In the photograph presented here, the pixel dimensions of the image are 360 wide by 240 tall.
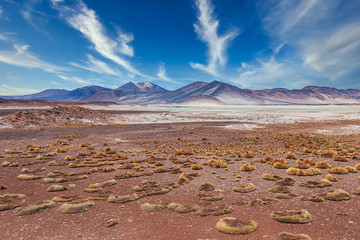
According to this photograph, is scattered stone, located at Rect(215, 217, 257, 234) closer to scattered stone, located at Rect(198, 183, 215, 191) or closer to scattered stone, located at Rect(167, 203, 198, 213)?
scattered stone, located at Rect(167, 203, 198, 213)

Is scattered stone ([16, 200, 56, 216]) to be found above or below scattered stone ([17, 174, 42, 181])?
above

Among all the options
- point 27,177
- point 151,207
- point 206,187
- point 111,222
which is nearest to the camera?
point 111,222

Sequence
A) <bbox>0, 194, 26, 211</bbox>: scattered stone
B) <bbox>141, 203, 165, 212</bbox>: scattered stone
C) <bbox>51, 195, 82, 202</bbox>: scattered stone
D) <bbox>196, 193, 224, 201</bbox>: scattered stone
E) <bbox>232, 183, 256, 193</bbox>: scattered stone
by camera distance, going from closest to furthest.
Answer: <bbox>141, 203, 165, 212</bbox>: scattered stone
<bbox>0, 194, 26, 211</bbox>: scattered stone
<bbox>51, 195, 82, 202</bbox>: scattered stone
<bbox>196, 193, 224, 201</bbox>: scattered stone
<bbox>232, 183, 256, 193</bbox>: scattered stone

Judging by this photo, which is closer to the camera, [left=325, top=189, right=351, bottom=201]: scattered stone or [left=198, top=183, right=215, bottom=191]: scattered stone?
[left=325, top=189, right=351, bottom=201]: scattered stone

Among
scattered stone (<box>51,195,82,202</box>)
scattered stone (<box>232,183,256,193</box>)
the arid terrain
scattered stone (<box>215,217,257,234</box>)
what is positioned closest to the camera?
scattered stone (<box>215,217,257,234</box>)

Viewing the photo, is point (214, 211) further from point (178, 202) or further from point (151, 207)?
point (151, 207)

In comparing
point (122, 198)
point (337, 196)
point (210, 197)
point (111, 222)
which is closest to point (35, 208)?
point (122, 198)

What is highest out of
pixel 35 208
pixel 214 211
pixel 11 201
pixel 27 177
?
pixel 214 211

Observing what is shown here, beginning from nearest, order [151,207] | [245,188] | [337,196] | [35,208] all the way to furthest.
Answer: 1. [35,208]
2. [151,207]
3. [337,196]
4. [245,188]

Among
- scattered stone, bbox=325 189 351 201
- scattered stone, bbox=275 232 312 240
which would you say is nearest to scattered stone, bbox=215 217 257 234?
scattered stone, bbox=275 232 312 240

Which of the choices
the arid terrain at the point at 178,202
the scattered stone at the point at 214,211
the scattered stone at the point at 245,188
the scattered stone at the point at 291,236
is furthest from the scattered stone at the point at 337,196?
the scattered stone at the point at 214,211

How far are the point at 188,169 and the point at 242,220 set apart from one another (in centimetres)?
647

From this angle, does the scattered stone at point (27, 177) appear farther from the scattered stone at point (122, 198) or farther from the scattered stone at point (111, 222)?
the scattered stone at point (111, 222)

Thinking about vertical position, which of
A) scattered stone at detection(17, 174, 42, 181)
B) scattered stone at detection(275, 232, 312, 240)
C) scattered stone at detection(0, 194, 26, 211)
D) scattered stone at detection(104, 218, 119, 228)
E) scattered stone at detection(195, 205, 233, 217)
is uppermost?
scattered stone at detection(275, 232, 312, 240)
